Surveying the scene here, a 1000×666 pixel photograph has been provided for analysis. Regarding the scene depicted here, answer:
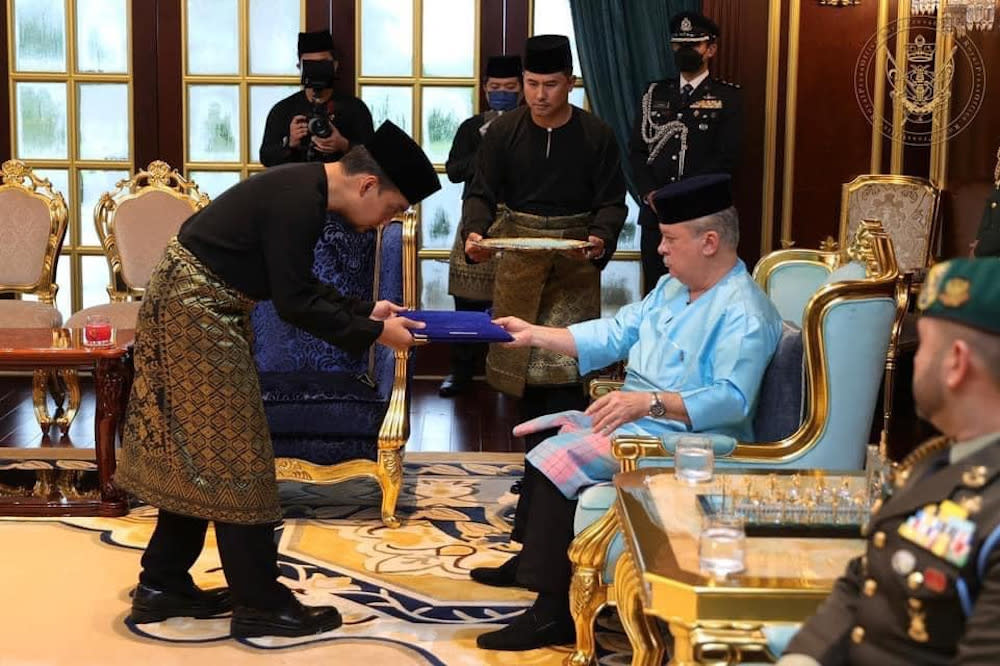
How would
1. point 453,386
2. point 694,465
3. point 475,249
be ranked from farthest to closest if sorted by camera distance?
point 453,386 → point 475,249 → point 694,465

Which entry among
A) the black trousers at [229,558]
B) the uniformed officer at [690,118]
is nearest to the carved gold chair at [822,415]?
the black trousers at [229,558]

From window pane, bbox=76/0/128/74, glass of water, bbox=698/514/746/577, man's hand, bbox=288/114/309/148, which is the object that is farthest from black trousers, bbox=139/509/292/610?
window pane, bbox=76/0/128/74

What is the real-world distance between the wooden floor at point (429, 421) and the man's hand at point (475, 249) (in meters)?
1.20

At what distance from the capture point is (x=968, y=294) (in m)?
1.81

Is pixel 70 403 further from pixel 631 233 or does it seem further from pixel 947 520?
pixel 947 520

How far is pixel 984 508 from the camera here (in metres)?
1.80

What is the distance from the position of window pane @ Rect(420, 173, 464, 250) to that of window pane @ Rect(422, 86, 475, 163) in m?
0.17

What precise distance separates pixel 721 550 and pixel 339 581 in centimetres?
214

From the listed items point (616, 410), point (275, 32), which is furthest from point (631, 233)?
point (616, 410)

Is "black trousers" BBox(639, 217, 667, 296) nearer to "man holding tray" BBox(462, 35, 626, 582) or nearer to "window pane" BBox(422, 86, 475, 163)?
"window pane" BBox(422, 86, 475, 163)

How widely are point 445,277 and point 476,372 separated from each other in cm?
49

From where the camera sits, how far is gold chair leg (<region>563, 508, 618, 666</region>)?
3250 mm

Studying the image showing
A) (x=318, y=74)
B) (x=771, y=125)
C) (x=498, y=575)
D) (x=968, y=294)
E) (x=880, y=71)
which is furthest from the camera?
(x=771, y=125)

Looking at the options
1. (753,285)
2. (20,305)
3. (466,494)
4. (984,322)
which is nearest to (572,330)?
(753,285)
